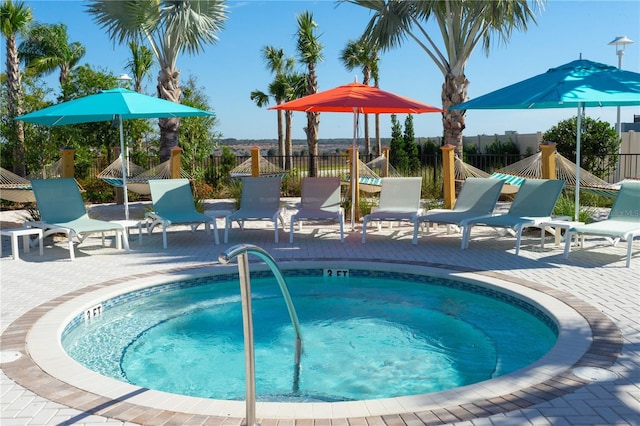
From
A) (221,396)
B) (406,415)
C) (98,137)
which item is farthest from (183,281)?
(98,137)

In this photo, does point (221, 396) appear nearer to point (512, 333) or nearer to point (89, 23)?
point (512, 333)

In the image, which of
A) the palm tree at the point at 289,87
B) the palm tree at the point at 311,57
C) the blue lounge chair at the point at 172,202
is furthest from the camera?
the palm tree at the point at 289,87

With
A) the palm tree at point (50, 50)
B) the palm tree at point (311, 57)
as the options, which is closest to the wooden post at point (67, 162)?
the palm tree at point (311, 57)

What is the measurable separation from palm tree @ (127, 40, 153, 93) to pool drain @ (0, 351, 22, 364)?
2520cm

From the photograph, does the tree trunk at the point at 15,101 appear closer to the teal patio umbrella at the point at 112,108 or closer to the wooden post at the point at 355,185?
the teal patio umbrella at the point at 112,108

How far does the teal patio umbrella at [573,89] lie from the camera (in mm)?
7387

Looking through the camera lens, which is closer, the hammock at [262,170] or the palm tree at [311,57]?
the hammock at [262,170]

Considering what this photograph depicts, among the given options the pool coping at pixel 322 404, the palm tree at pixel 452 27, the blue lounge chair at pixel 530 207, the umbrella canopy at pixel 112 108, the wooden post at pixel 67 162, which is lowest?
the pool coping at pixel 322 404

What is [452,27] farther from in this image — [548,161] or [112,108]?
[112,108]

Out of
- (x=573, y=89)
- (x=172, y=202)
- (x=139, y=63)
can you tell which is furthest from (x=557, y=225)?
(x=139, y=63)

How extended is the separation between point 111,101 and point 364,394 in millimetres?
6607

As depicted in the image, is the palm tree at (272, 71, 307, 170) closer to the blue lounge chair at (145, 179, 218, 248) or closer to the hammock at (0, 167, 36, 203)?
the hammock at (0, 167, 36, 203)

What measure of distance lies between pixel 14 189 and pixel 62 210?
10.4ft

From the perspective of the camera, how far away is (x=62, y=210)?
9047mm
